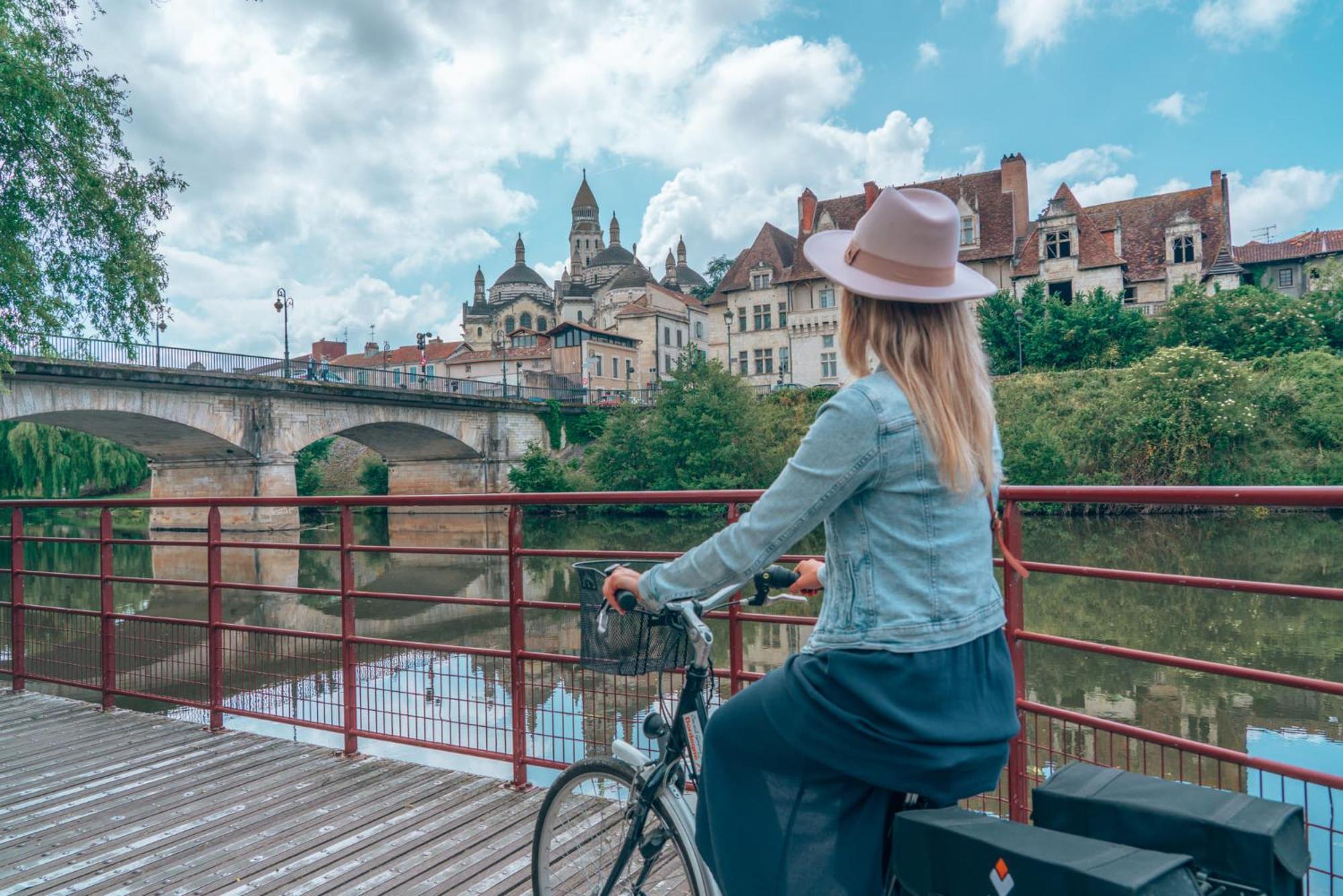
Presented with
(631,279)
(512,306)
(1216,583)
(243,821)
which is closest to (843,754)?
(1216,583)

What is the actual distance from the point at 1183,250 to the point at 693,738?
A: 46185 millimetres

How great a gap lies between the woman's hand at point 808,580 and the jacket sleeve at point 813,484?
1.30 ft

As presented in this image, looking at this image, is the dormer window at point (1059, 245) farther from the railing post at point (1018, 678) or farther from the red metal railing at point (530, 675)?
the railing post at point (1018, 678)

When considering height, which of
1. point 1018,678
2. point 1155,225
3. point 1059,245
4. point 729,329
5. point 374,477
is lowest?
point 1018,678

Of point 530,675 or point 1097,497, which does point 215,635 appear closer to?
point 530,675

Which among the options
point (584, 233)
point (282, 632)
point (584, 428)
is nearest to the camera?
point (282, 632)

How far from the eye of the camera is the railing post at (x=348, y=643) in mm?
4590

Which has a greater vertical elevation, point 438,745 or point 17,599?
point 17,599

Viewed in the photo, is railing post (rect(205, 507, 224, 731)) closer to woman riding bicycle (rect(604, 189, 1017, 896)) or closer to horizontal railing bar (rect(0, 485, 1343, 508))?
horizontal railing bar (rect(0, 485, 1343, 508))

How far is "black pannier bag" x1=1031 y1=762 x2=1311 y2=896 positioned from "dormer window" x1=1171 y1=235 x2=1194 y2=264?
46.0 m

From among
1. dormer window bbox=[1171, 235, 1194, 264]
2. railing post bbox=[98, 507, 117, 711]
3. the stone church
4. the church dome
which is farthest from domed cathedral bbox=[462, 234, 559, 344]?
railing post bbox=[98, 507, 117, 711]

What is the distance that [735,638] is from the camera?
347 cm

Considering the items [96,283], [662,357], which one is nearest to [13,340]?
[96,283]

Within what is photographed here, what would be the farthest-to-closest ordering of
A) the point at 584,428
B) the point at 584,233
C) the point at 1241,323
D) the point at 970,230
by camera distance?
the point at 584,233 → the point at 584,428 → the point at 970,230 → the point at 1241,323
